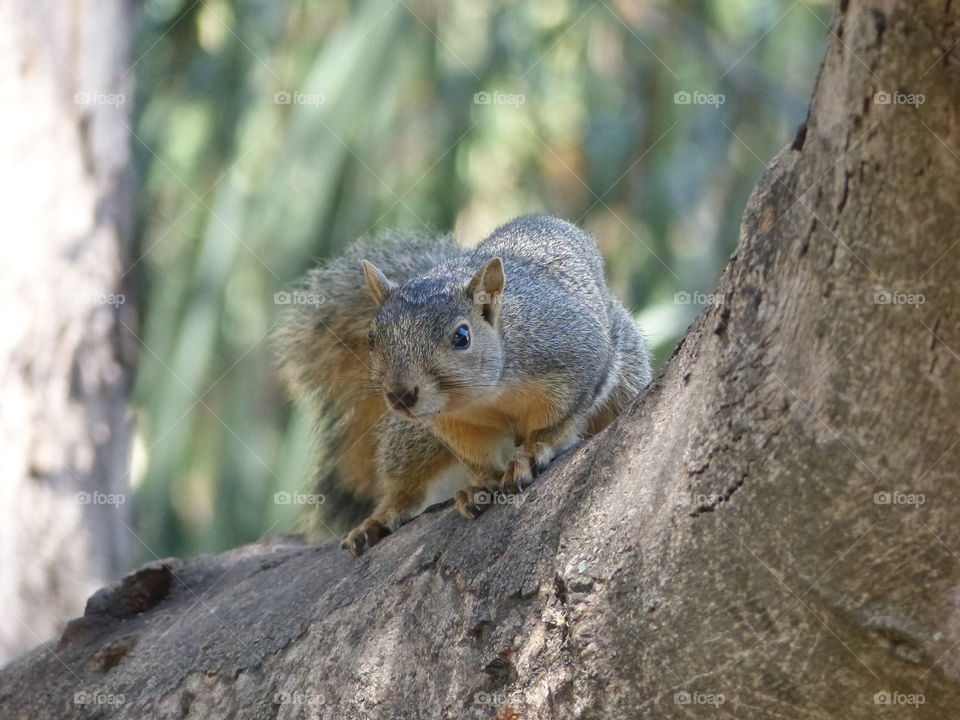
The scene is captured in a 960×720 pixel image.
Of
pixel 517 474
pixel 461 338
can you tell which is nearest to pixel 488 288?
pixel 461 338

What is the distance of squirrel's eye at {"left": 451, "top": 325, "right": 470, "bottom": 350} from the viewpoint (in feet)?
9.82

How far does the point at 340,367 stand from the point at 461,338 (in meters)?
0.71

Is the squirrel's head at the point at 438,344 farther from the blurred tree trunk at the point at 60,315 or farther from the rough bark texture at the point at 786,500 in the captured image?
the blurred tree trunk at the point at 60,315

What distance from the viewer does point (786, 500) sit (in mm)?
1673

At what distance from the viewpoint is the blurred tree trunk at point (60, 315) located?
5.56 m

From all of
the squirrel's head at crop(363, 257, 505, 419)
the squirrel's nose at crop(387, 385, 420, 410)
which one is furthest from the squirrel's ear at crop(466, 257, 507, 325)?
the squirrel's nose at crop(387, 385, 420, 410)

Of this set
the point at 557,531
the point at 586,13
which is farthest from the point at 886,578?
the point at 586,13

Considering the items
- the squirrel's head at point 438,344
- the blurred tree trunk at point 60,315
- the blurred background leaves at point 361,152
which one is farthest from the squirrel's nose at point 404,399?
the blurred background leaves at point 361,152

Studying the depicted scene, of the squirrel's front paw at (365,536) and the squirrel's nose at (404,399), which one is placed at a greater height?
the squirrel's nose at (404,399)

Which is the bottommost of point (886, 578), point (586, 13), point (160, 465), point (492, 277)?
point (160, 465)

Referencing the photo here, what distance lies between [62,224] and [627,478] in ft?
14.7

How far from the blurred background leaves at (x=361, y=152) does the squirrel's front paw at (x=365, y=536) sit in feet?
19.4

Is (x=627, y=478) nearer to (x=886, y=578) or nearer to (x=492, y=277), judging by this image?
(x=886, y=578)

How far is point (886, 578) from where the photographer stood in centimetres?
162
